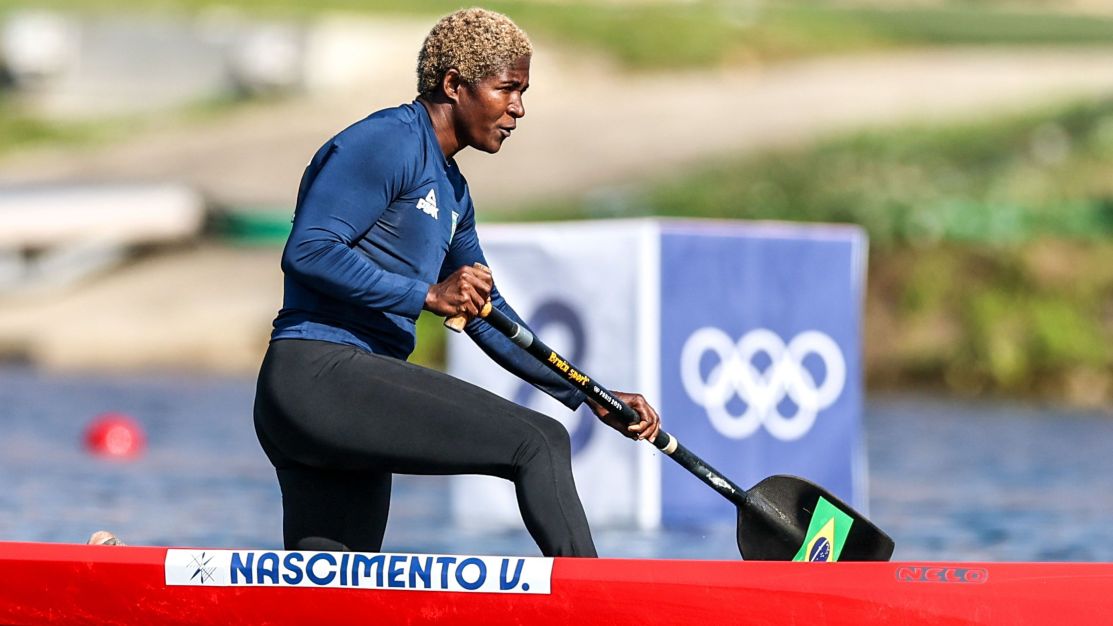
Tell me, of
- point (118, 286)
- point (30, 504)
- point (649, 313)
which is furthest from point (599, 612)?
point (118, 286)

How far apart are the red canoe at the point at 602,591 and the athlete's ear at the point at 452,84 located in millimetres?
1294

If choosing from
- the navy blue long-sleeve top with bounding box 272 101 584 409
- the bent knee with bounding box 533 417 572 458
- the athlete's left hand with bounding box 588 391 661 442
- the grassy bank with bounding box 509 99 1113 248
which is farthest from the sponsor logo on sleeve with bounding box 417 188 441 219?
the grassy bank with bounding box 509 99 1113 248

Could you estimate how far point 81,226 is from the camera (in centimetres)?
2420

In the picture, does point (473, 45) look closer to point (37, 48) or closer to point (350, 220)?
point (350, 220)

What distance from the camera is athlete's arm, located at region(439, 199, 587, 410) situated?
20.2 feet

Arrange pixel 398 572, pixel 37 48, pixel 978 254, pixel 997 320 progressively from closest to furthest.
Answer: pixel 398 572 → pixel 997 320 → pixel 978 254 → pixel 37 48

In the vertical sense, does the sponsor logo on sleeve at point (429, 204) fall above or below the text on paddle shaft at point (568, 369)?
above

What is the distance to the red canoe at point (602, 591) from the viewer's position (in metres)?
5.81

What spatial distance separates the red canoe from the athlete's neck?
3.84 feet

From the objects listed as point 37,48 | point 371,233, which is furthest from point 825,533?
point 37,48

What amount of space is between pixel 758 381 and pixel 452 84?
16.1 ft

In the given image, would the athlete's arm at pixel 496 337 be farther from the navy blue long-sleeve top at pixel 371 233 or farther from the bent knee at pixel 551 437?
the bent knee at pixel 551 437

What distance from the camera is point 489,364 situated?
34.3 feet

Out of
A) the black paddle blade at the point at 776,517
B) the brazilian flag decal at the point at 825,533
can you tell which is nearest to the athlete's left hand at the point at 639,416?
Answer: the black paddle blade at the point at 776,517
